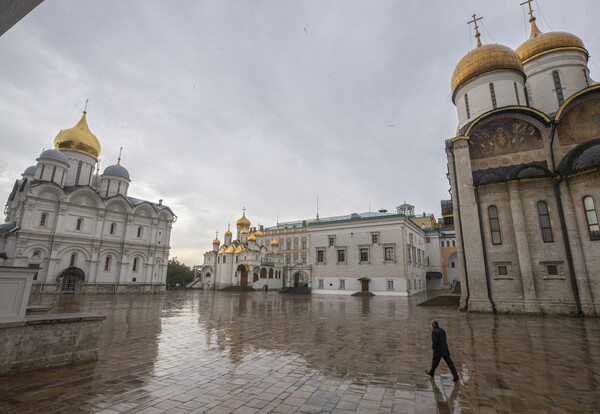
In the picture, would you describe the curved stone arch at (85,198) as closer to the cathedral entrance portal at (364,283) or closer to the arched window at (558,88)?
the cathedral entrance portal at (364,283)

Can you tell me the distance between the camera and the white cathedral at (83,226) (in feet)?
85.9

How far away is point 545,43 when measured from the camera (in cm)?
2077

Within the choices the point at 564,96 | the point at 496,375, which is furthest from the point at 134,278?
the point at 564,96

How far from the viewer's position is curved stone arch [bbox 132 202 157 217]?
33.4 meters

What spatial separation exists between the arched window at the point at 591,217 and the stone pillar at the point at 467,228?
13.8 ft

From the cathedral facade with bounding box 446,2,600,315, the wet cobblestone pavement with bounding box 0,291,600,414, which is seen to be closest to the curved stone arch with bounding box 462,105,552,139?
the cathedral facade with bounding box 446,2,600,315

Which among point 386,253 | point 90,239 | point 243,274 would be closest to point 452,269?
point 386,253

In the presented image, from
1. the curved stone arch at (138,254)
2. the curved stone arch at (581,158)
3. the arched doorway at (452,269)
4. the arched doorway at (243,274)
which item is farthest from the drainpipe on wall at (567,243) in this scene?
the curved stone arch at (138,254)

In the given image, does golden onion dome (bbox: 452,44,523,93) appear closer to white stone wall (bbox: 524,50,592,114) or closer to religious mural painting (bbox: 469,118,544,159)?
white stone wall (bbox: 524,50,592,114)

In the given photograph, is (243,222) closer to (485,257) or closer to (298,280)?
(298,280)

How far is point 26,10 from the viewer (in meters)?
2.64

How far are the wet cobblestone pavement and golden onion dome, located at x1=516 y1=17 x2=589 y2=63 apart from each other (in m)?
20.5

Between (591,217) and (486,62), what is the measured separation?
10890mm

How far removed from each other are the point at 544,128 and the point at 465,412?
1699 centimetres
